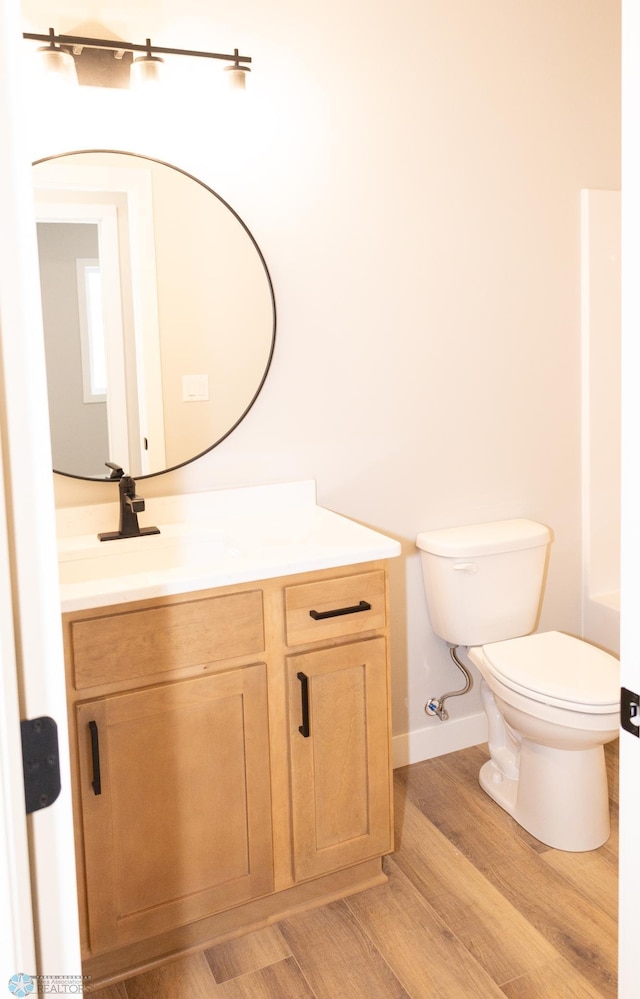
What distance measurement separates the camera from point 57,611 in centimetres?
78

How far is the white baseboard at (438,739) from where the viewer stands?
2.79 meters

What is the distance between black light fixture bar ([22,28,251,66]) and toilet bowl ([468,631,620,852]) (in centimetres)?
179

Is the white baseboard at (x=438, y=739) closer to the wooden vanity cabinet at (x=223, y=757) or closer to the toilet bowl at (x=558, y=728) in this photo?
the toilet bowl at (x=558, y=728)

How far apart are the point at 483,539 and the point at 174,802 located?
1.25 metres

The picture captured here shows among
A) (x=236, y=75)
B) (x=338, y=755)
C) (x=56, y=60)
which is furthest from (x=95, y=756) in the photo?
(x=236, y=75)

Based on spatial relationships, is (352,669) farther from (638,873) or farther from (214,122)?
(214,122)

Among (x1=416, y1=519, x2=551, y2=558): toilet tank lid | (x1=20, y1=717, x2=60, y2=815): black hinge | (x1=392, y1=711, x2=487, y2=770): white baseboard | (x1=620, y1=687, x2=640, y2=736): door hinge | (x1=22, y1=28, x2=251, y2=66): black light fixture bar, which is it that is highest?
(x1=22, y1=28, x2=251, y2=66): black light fixture bar

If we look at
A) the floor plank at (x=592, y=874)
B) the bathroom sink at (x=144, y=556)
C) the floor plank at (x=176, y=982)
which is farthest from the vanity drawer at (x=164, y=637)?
the floor plank at (x=592, y=874)

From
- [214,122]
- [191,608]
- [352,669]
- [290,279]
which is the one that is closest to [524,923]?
[352,669]

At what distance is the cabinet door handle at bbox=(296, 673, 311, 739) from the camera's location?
1991 millimetres

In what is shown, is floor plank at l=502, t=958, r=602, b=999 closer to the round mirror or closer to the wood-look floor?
Result: the wood-look floor

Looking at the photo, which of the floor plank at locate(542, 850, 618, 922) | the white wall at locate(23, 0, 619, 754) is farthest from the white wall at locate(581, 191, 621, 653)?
the floor plank at locate(542, 850, 618, 922)

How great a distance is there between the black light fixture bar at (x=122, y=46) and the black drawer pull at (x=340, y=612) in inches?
57.0

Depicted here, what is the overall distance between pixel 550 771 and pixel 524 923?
16.6 inches
